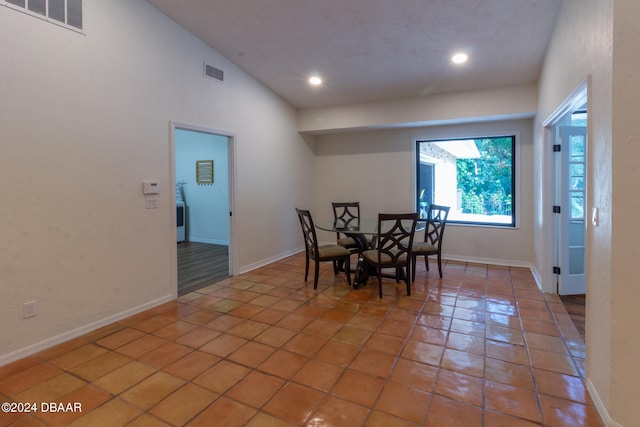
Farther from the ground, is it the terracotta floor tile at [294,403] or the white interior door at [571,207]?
the white interior door at [571,207]

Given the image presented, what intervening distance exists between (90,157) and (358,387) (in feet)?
9.41

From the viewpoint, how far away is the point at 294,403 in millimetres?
1896

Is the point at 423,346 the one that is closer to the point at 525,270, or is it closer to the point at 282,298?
the point at 282,298

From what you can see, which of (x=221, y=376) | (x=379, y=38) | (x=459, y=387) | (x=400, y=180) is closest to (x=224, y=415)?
(x=221, y=376)

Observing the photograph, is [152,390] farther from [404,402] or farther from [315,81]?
[315,81]

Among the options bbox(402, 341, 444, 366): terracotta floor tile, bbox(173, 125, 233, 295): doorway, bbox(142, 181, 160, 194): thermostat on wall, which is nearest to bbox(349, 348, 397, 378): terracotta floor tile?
bbox(402, 341, 444, 366): terracotta floor tile

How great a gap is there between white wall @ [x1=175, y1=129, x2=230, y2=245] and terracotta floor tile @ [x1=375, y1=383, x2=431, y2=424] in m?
5.35

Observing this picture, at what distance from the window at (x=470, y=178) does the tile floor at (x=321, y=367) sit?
77.9 inches

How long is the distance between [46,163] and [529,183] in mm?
5774

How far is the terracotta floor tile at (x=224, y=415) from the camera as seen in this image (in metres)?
1.73

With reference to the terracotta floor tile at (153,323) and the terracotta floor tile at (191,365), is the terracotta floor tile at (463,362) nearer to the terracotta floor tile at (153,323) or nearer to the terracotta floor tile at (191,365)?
the terracotta floor tile at (191,365)

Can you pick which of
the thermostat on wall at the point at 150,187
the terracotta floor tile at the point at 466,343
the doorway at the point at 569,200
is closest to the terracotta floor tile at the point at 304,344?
the terracotta floor tile at the point at 466,343

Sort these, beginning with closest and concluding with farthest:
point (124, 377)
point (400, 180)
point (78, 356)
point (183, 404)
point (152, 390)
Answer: point (183, 404) < point (152, 390) < point (124, 377) < point (78, 356) < point (400, 180)

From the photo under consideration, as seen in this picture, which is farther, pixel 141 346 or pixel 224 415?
pixel 141 346
